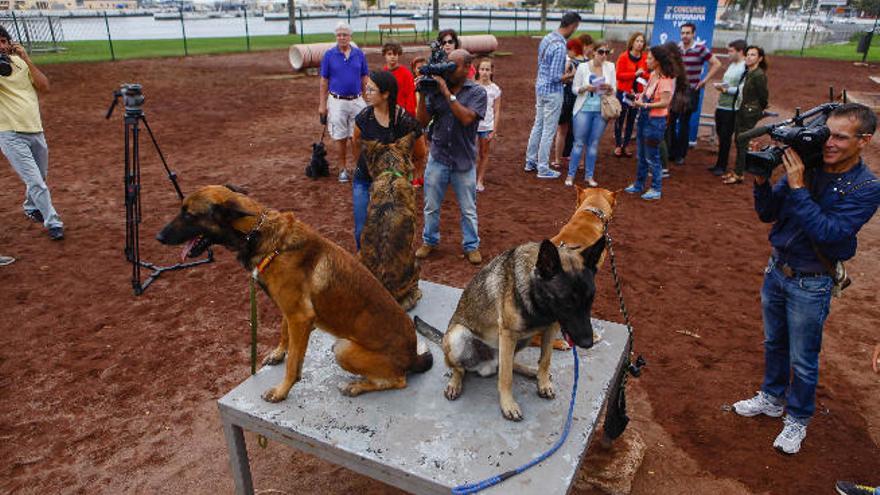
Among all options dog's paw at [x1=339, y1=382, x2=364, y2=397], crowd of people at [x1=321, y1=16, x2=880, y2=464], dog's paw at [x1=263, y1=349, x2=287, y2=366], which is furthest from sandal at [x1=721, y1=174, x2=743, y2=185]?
dog's paw at [x1=263, y1=349, x2=287, y2=366]

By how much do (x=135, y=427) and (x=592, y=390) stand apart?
136 inches

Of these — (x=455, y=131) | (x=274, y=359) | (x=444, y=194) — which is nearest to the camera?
(x=274, y=359)

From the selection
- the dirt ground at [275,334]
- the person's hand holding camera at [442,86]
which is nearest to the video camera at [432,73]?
the person's hand holding camera at [442,86]

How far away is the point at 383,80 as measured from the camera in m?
5.39

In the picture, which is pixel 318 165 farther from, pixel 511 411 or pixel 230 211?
pixel 511 411

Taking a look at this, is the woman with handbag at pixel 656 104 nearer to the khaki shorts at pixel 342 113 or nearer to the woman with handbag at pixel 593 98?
the woman with handbag at pixel 593 98

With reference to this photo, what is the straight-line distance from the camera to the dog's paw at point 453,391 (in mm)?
3219

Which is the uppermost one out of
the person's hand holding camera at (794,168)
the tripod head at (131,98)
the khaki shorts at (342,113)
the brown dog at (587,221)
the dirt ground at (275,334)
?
the tripod head at (131,98)

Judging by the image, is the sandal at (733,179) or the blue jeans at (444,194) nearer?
the blue jeans at (444,194)

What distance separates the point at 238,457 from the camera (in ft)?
10.7

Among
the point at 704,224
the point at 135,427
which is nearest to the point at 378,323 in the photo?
the point at 135,427

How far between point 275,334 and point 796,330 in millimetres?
4392

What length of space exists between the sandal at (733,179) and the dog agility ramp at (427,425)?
25.6 ft

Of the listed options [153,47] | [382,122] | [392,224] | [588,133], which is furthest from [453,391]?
[153,47]
